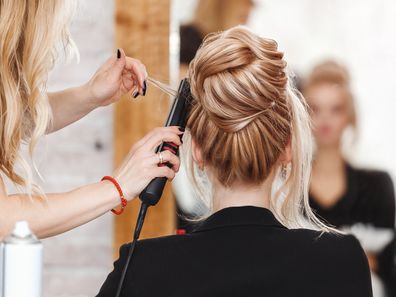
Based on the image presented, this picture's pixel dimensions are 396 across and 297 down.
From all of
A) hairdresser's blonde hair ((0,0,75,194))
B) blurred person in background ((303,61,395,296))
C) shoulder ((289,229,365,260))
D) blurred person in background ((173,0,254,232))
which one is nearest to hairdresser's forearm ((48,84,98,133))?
hairdresser's blonde hair ((0,0,75,194))

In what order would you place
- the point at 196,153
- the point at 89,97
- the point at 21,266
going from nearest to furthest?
the point at 21,266 < the point at 196,153 < the point at 89,97

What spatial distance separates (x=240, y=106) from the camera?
0.92 meters

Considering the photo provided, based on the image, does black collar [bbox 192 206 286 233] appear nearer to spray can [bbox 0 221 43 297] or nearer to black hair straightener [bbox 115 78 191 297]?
black hair straightener [bbox 115 78 191 297]

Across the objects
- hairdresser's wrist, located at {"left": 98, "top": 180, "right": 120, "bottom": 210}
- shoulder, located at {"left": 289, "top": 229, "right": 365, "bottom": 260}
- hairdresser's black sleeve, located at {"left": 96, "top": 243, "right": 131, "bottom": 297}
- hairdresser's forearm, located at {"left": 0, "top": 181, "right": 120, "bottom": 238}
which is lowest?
hairdresser's black sleeve, located at {"left": 96, "top": 243, "right": 131, "bottom": 297}

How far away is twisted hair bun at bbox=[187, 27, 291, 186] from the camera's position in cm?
93

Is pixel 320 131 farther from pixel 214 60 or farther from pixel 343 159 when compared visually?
pixel 214 60

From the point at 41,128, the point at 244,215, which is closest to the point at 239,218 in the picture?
the point at 244,215

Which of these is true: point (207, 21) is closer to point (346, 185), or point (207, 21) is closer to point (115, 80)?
point (346, 185)

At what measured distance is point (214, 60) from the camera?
938 millimetres

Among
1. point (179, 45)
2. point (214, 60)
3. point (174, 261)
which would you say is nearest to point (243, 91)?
point (214, 60)

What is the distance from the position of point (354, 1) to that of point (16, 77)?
2.72 ft

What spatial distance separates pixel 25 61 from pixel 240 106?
0.87 feet

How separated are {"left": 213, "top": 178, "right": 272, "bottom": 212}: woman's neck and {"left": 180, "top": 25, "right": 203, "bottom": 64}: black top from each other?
2.36 ft

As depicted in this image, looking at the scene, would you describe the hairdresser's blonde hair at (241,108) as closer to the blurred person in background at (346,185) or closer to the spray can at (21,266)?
the spray can at (21,266)
